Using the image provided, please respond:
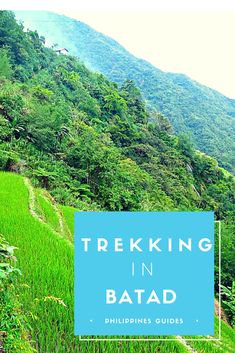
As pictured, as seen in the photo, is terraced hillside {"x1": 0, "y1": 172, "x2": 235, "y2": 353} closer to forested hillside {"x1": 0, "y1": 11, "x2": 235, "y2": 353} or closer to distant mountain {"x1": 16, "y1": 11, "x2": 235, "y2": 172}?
forested hillside {"x1": 0, "y1": 11, "x2": 235, "y2": 353}

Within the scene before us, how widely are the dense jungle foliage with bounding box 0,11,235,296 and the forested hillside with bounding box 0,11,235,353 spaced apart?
0.08 ft

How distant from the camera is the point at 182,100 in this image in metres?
15.6

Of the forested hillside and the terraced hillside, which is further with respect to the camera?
the forested hillside

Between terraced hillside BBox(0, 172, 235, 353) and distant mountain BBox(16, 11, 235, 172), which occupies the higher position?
distant mountain BBox(16, 11, 235, 172)

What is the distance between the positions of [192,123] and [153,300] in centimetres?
1313

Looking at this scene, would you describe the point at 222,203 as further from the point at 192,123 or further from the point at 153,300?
the point at 192,123

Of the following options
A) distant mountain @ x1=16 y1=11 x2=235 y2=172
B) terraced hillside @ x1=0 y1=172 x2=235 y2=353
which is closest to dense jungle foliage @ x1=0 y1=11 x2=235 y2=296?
distant mountain @ x1=16 y1=11 x2=235 y2=172

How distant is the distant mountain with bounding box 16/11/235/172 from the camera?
1395 centimetres

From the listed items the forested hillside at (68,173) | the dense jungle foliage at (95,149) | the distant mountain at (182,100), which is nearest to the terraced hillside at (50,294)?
the forested hillside at (68,173)

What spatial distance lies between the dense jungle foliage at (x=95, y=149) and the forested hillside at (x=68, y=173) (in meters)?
0.02

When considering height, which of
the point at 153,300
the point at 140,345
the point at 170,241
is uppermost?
the point at 170,241

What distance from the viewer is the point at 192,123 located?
570 inches

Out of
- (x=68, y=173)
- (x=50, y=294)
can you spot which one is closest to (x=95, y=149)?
(x=68, y=173)

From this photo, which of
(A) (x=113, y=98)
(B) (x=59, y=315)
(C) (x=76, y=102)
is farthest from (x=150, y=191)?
(C) (x=76, y=102)
